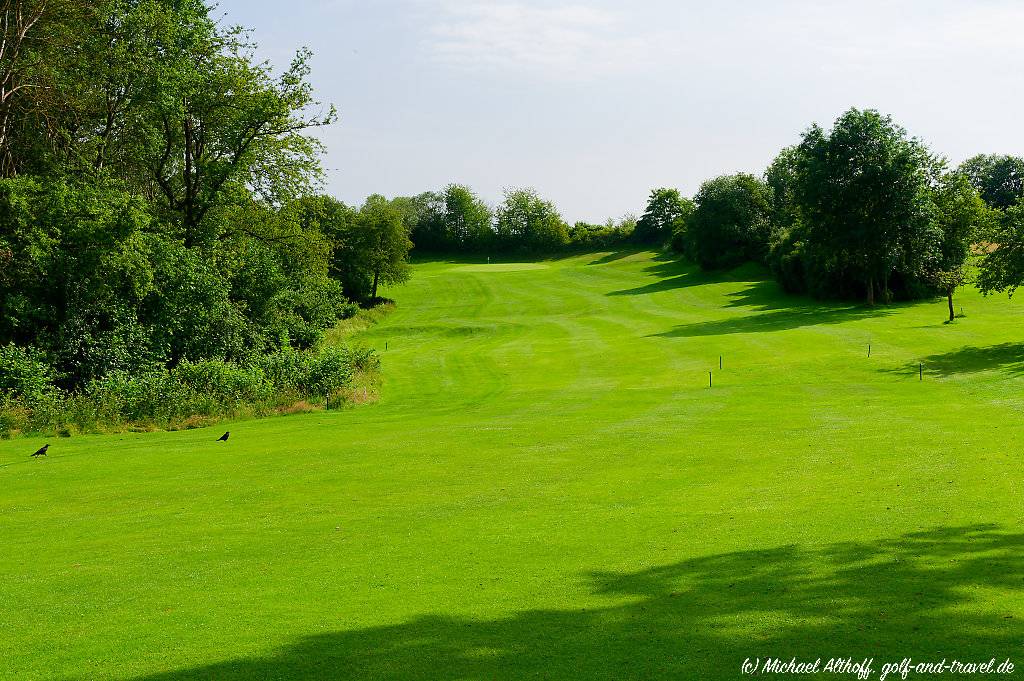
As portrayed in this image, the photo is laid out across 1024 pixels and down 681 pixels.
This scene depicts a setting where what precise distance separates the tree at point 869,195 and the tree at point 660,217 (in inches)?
3077

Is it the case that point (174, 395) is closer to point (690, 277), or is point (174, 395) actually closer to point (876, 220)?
point (876, 220)

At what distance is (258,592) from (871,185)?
218 ft

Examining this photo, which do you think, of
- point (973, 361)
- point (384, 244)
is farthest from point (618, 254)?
point (973, 361)

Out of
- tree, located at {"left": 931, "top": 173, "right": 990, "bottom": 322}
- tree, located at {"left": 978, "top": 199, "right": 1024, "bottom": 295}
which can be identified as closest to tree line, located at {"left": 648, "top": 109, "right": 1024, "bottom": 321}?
tree, located at {"left": 931, "top": 173, "right": 990, "bottom": 322}

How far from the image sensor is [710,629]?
8.20m

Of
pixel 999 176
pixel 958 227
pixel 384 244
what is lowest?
pixel 958 227

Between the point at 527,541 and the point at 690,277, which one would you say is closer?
the point at 527,541

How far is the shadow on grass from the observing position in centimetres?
743

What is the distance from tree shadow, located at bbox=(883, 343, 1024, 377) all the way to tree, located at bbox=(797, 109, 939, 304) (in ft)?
72.7

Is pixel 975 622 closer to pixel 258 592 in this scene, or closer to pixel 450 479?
pixel 258 592

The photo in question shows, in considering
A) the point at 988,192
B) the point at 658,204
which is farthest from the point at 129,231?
the point at 988,192

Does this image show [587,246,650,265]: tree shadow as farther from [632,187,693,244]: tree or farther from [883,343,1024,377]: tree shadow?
[883,343,1024,377]: tree shadow

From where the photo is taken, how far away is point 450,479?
1759cm

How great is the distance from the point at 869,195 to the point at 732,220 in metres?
34.4
